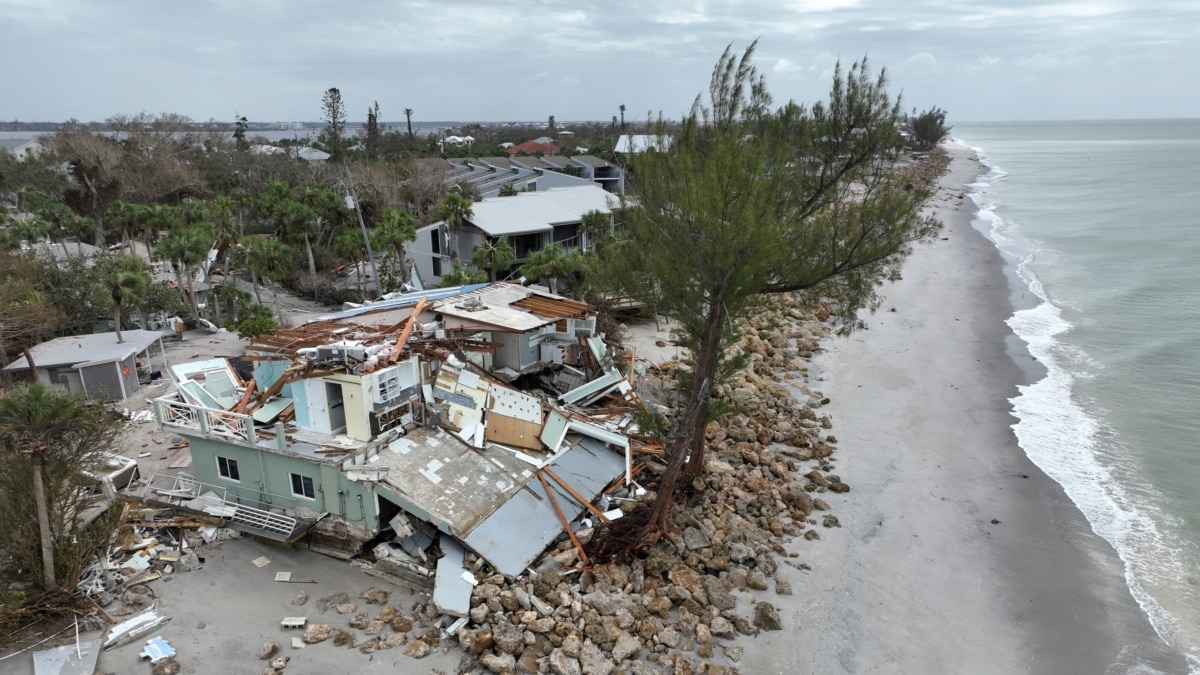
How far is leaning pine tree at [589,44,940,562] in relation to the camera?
12992mm

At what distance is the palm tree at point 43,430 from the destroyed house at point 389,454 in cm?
295

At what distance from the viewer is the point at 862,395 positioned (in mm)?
24516

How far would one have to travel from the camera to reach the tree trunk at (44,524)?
11664 millimetres

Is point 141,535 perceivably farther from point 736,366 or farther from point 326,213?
point 326,213

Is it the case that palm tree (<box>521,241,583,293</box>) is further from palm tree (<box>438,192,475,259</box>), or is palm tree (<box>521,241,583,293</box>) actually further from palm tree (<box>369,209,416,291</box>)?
palm tree (<box>369,209,416,291</box>)

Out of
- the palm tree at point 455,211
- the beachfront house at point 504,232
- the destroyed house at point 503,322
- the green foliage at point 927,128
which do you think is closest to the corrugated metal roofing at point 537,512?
the destroyed house at point 503,322

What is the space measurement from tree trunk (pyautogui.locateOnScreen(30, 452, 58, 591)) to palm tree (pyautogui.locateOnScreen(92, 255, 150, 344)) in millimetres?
14356

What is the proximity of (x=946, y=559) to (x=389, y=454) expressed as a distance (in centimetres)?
1292

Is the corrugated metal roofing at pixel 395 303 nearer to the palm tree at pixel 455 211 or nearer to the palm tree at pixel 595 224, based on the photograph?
the palm tree at pixel 455 211

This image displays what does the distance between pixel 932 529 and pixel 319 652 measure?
46.2 feet

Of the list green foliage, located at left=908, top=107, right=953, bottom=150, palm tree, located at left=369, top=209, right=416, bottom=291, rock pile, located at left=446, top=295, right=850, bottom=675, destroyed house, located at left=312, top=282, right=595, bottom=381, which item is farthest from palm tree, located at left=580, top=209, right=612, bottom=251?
green foliage, located at left=908, top=107, right=953, bottom=150

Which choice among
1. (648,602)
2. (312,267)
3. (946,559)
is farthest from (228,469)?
(312,267)

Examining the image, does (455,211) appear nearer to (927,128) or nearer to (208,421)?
(208,421)

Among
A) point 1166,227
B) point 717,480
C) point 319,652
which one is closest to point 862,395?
point 717,480
